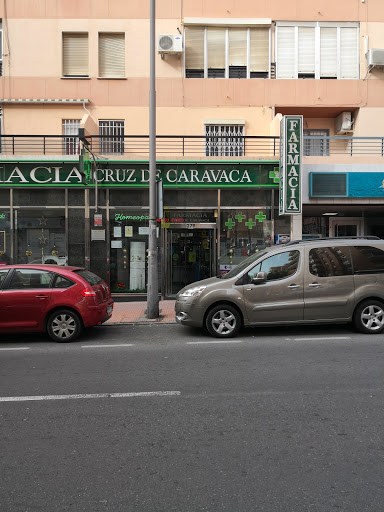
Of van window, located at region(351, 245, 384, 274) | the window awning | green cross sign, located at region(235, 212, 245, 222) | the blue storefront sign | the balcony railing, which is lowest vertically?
van window, located at region(351, 245, 384, 274)

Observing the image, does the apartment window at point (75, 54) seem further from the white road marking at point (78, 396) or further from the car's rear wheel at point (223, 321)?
the white road marking at point (78, 396)

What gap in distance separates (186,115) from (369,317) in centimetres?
936

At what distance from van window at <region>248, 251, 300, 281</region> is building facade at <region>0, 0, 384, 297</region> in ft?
17.5

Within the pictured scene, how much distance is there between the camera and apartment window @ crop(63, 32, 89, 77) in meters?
14.7

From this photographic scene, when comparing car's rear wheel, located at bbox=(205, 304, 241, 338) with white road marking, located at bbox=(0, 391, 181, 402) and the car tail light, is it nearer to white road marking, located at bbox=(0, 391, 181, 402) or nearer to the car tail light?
the car tail light

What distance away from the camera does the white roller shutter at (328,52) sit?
14.8 meters

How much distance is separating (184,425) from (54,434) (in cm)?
121

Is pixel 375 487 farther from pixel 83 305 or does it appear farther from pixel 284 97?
pixel 284 97

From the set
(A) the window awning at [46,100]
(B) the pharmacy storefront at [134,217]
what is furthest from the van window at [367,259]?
(A) the window awning at [46,100]

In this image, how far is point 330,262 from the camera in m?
8.55

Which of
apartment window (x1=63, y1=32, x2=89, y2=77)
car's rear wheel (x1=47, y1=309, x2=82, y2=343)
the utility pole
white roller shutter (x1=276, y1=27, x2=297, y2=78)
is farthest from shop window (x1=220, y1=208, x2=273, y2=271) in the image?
apartment window (x1=63, y1=32, x2=89, y2=77)

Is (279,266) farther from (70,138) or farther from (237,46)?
(237,46)

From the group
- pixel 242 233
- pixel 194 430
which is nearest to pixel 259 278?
pixel 194 430

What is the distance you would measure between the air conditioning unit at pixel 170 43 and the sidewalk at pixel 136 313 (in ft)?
26.9
